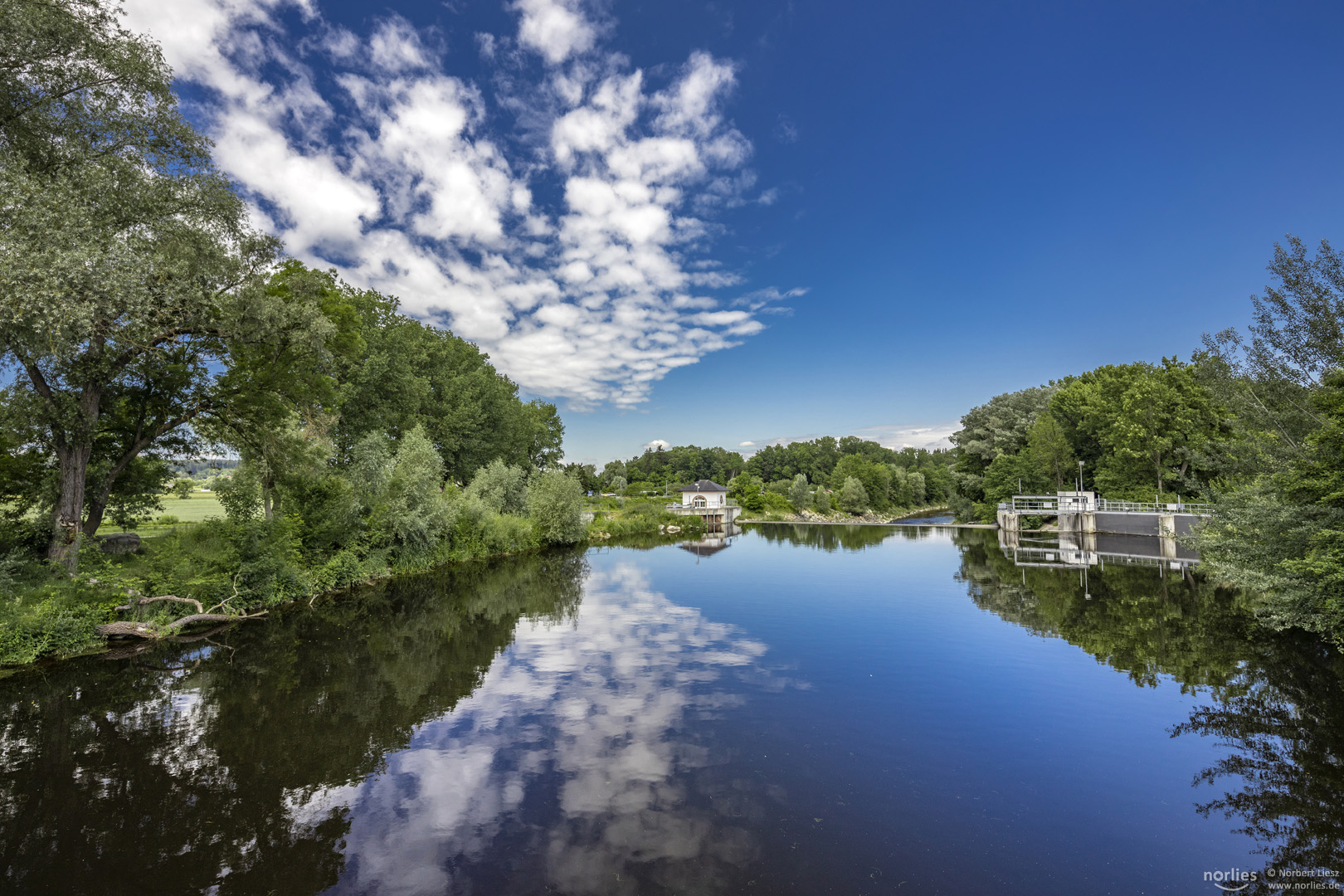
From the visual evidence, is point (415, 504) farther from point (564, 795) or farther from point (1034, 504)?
point (1034, 504)

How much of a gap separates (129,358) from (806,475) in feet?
325

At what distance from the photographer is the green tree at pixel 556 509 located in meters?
36.2

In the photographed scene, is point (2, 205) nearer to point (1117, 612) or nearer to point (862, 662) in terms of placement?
point (862, 662)

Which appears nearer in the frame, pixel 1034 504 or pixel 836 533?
pixel 836 533

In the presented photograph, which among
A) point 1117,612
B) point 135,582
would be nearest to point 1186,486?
point 1117,612

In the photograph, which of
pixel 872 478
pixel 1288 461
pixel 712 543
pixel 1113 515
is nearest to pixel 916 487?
pixel 872 478

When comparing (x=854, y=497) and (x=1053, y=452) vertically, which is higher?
(x=1053, y=452)

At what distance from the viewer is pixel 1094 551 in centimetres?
3219

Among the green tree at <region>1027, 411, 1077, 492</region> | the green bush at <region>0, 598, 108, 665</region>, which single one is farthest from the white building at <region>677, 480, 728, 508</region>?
the green bush at <region>0, 598, 108, 665</region>

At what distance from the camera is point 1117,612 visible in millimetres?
16453

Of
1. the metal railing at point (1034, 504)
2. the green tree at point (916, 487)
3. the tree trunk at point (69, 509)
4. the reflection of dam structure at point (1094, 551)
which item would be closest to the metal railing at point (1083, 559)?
the reflection of dam structure at point (1094, 551)

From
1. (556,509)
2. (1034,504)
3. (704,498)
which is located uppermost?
(704,498)

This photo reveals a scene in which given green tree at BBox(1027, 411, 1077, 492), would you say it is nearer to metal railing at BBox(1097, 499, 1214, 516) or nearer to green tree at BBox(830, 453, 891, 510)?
metal railing at BBox(1097, 499, 1214, 516)

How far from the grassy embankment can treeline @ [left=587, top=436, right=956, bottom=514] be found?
53.6 metres
